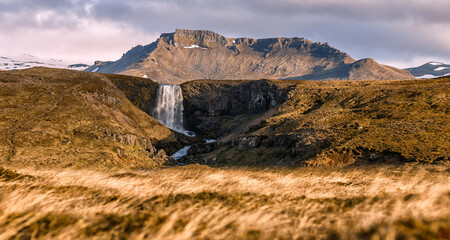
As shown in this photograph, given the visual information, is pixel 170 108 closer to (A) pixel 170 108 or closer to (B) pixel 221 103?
(A) pixel 170 108

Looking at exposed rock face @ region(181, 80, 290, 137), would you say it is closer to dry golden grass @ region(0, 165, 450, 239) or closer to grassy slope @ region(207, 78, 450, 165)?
grassy slope @ region(207, 78, 450, 165)

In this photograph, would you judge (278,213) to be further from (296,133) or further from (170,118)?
(170,118)

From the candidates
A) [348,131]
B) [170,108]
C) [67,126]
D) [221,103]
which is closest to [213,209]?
[348,131]

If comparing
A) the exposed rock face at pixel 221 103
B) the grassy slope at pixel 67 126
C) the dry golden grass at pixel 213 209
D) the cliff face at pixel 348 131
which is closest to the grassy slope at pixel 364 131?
the cliff face at pixel 348 131

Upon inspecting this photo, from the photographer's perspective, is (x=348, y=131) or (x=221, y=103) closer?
(x=348, y=131)

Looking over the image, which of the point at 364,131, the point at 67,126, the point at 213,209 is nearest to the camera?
the point at 213,209

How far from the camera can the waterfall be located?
9500 centimetres

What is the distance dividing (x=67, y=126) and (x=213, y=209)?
4368cm

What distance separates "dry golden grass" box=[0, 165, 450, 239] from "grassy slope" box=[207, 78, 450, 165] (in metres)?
20.3

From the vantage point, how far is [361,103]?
46.5 metres

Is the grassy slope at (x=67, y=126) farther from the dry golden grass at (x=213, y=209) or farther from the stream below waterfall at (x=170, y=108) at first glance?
the stream below waterfall at (x=170, y=108)

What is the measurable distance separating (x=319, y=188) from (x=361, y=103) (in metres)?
48.8

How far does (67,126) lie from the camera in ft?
126

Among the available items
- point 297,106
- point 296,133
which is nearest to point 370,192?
point 296,133
